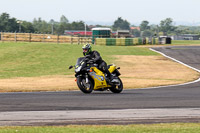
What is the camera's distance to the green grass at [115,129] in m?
8.25

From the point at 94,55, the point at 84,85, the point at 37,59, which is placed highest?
the point at 94,55

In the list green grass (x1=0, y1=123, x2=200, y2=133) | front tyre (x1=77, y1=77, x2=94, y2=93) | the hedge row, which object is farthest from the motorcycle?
the hedge row

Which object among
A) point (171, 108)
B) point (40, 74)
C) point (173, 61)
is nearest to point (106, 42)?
point (173, 61)

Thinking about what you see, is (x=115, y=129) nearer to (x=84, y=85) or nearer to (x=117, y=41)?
(x=84, y=85)

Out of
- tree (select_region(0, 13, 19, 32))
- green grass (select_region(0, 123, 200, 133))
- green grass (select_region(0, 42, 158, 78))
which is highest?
tree (select_region(0, 13, 19, 32))

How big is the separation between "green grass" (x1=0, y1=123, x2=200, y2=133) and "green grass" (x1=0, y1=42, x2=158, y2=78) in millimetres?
23403

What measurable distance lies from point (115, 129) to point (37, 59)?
3540 centimetres

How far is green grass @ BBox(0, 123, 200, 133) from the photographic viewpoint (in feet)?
27.1

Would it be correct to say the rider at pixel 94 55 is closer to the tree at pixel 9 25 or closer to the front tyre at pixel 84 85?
the front tyre at pixel 84 85

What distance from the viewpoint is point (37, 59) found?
142ft

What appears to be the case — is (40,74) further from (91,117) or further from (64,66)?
(91,117)

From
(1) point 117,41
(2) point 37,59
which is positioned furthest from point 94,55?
(1) point 117,41

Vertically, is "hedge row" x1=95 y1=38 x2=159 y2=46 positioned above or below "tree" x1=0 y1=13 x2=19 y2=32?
below

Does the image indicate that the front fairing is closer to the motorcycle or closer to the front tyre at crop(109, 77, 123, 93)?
the motorcycle
